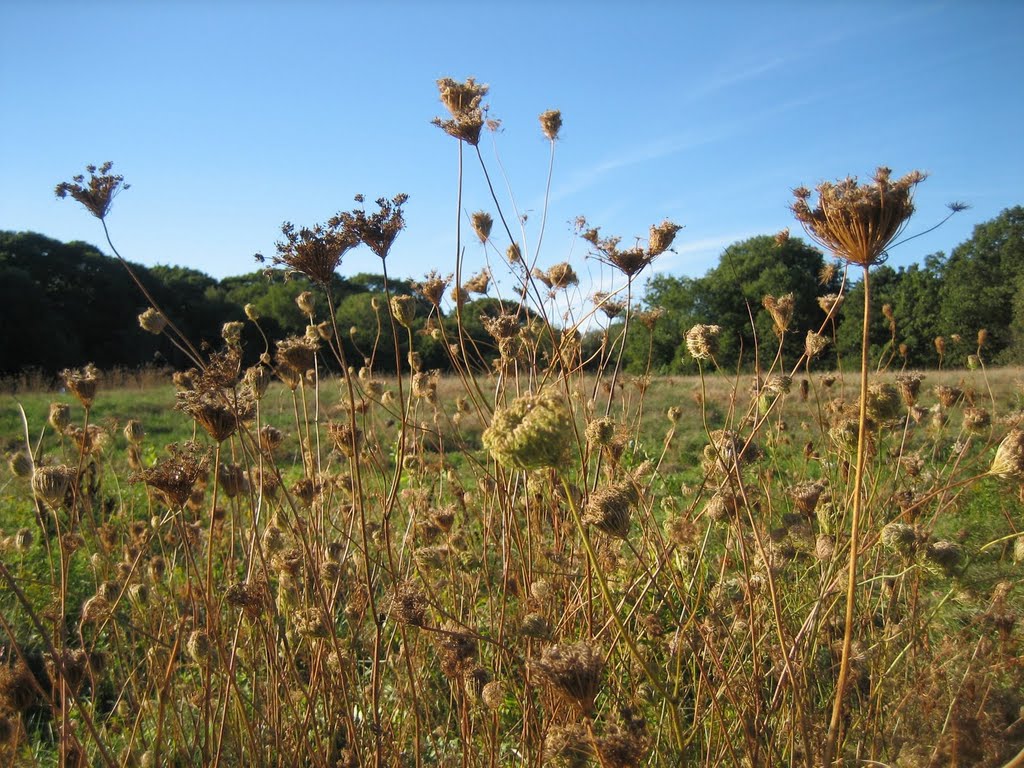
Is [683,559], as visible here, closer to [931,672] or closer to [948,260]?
[931,672]

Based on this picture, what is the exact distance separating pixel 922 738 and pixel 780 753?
35 centimetres

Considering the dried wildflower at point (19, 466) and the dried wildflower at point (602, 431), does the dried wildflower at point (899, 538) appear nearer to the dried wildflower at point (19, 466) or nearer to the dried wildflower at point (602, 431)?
the dried wildflower at point (602, 431)

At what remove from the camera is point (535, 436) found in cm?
117

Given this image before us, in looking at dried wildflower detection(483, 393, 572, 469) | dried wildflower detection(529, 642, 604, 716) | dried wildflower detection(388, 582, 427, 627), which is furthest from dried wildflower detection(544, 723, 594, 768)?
dried wildflower detection(483, 393, 572, 469)

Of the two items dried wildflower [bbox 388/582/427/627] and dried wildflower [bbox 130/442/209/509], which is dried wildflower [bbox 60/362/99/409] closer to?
dried wildflower [bbox 130/442/209/509]

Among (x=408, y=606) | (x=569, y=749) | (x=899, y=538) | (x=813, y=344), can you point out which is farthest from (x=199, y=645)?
(x=813, y=344)

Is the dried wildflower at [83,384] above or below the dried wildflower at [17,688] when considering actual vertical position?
above

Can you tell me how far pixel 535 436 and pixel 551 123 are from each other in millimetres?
2136

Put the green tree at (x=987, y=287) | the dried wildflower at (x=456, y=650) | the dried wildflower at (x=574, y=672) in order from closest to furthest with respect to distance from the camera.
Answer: the dried wildflower at (x=574, y=672) → the dried wildflower at (x=456, y=650) → the green tree at (x=987, y=287)

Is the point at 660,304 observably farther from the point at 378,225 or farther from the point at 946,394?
the point at 378,225

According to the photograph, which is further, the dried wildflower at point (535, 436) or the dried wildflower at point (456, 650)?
the dried wildflower at point (456, 650)

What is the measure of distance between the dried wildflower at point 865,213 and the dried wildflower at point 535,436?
2.05 ft

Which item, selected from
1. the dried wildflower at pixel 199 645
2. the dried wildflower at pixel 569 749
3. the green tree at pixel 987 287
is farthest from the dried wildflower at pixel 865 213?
the green tree at pixel 987 287

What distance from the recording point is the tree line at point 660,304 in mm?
15453
